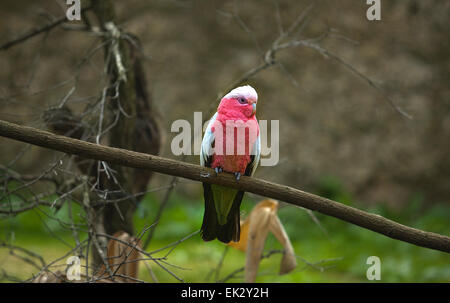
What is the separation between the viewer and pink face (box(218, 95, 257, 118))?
65.6 inches

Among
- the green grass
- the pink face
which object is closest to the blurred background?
the green grass

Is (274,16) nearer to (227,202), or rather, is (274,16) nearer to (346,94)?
(346,94)

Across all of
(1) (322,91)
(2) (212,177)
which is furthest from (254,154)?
(1) (322,91)

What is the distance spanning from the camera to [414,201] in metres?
4.76

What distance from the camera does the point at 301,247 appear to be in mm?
4148

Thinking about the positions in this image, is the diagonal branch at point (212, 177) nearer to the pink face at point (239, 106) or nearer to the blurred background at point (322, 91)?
the pink face at point (239, 106)

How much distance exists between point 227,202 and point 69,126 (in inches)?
42.1

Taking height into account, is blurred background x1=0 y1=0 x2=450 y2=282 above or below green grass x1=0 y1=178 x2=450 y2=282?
above

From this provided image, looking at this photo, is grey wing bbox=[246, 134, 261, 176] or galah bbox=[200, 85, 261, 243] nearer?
galah bbox=[200, 85, 261, 243]

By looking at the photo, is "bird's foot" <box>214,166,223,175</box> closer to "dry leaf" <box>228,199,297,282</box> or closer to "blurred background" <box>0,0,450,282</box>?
"dry leaf" <box>228,199,297,282</box>

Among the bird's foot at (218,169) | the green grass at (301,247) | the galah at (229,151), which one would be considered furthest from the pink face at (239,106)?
the green grass at (301,247)

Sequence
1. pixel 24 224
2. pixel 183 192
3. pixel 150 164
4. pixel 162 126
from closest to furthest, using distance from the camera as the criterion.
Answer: pixel 150 164
pixel 162 126
pixel 24 224
pixel 183 192

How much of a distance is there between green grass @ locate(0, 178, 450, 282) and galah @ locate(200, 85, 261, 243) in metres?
1.35
